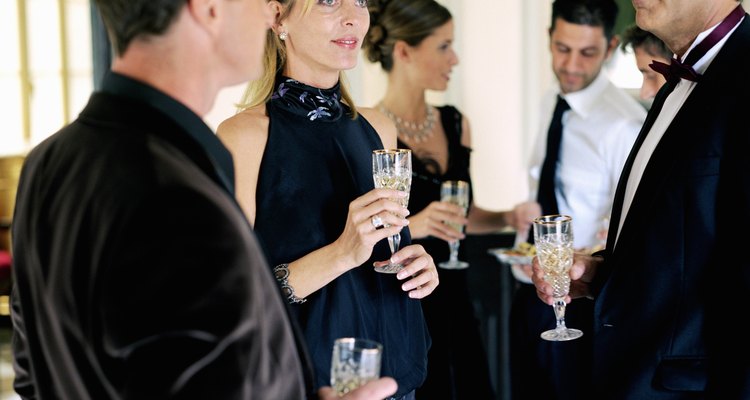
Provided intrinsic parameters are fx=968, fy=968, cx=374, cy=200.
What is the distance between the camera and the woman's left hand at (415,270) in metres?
2.15

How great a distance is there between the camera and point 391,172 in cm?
218

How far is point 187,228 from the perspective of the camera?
43.6 inches

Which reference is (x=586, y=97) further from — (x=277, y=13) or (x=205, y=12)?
(x=205, y=12)

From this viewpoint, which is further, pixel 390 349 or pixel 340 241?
pixel 390 349

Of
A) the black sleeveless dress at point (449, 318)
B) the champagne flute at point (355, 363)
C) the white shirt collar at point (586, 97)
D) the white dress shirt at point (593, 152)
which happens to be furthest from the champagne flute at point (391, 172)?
the white shirt collar at point (586, 97)

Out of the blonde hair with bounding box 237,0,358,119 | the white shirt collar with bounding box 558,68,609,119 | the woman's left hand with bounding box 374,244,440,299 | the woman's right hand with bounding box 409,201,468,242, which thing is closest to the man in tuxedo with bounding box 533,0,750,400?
the woman's left hand with bounding box 374,244,440,299

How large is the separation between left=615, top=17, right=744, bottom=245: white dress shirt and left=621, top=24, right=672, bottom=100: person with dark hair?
1.07 metres

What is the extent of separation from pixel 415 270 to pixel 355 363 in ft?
2.62

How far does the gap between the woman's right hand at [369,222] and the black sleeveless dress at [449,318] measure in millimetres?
1478

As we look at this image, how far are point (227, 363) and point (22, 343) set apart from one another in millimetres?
473

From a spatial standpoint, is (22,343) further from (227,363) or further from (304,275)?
(304,275)

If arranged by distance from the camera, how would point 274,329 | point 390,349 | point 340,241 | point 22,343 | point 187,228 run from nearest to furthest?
point 187,228 < point 274,329 < point 22,343 < point 340,241 < point 390,349

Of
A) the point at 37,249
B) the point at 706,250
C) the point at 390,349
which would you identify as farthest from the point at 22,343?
the point at 706,250

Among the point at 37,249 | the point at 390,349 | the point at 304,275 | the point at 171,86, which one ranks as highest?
the point at 171,86
